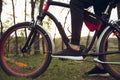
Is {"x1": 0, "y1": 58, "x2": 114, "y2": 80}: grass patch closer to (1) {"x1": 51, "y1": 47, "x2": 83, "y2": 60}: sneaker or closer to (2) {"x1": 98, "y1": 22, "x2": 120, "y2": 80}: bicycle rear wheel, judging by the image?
(1) {"x1": 51, "y1": 47, "x2": 83, "y2": 60}: sneaker

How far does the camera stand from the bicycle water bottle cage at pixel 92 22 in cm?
507

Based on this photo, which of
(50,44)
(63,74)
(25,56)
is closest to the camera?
(50,44)

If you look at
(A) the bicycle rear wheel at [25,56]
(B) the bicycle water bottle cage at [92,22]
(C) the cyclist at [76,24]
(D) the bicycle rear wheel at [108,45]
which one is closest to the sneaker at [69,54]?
(C) the cyclist at [76,24]

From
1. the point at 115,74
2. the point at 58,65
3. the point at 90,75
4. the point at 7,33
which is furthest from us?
the point at 58,65

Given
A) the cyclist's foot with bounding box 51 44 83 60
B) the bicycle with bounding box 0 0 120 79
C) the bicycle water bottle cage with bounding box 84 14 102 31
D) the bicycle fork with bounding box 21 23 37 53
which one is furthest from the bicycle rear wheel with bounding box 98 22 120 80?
the bicycle fork with bounding box 21 23 37 53

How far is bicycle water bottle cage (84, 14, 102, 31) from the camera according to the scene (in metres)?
5.07

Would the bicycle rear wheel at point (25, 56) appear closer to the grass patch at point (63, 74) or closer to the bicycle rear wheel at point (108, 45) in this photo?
the grass patch at point (63, 74)

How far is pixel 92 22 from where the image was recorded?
511 centimetres

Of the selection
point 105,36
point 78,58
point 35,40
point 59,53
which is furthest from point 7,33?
point 105,36

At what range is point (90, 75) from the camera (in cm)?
580

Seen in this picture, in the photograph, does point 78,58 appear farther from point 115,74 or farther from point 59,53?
point 115,74

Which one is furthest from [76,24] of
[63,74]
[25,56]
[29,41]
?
[63,74]

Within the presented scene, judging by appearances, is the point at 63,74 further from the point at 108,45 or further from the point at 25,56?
the point at 108,45

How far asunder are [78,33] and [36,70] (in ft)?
3.27
